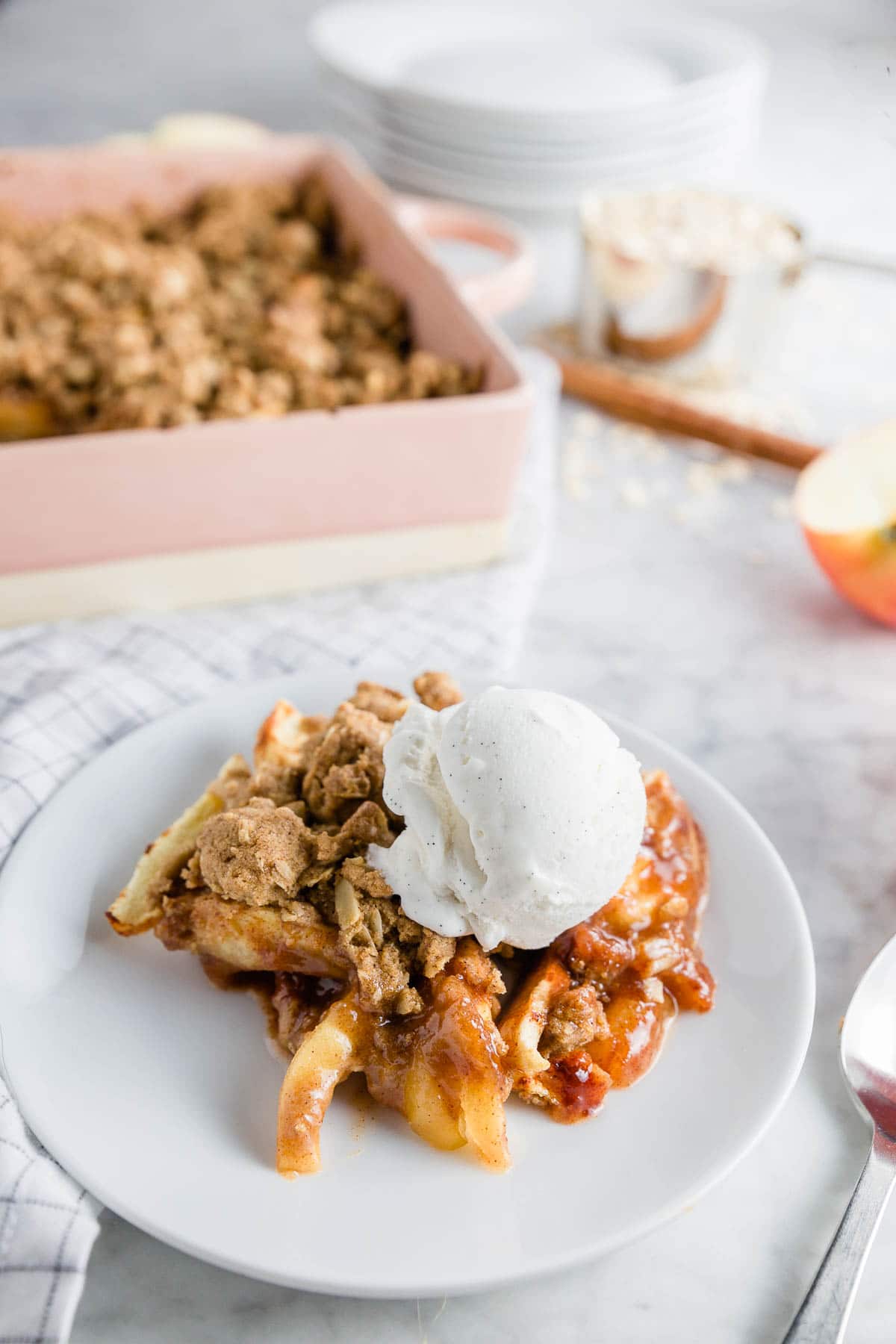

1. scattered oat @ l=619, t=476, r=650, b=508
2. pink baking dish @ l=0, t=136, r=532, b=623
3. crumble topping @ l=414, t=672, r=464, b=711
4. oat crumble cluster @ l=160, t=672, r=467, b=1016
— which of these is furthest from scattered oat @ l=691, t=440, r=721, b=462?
oat crumble cluster @ l=160, t=672, r=467, b=1016

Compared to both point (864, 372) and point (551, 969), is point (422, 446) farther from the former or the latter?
point (864, 372)

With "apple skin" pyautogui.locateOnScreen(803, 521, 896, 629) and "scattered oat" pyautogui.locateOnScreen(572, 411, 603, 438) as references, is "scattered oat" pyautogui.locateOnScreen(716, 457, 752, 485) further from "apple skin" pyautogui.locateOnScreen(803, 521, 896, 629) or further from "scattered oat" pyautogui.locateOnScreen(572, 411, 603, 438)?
"apple skin" pyautogui.locateOnScreen(803, 521, 896, 629)

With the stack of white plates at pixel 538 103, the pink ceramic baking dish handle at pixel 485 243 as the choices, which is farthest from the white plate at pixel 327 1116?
the stack of white plates at pixel 538 103

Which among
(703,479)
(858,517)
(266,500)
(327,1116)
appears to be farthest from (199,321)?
(327,1116)

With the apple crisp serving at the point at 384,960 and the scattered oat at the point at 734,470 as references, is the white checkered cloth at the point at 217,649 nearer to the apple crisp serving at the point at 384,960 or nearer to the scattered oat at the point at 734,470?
the apple crisp serving at the point at 384,960

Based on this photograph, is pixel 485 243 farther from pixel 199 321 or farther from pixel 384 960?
pixel 384 960
